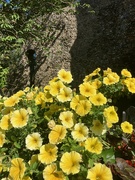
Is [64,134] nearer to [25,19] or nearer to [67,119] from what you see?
[67,119]

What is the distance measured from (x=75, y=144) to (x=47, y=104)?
0.38m

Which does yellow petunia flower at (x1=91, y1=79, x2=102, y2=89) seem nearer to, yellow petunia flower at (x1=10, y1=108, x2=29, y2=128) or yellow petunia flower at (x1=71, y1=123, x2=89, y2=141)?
yellow petunia flower at (x1=71, y1=123, x2=89, y2=141)

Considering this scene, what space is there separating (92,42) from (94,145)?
491cm

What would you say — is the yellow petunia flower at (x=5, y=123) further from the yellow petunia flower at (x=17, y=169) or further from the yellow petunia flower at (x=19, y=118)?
the yellow petunia flower at (x=17, y=169)

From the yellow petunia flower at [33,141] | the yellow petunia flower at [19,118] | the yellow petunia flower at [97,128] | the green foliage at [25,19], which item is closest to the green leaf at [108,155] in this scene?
the yellow petunia flower at [97,128]

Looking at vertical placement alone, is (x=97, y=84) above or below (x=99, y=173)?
above

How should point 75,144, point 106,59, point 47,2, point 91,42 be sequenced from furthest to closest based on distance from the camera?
point 47,2
point 91,42
point 106,59
point 75,144

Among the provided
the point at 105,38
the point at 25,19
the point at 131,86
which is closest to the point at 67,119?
the point at 131,86

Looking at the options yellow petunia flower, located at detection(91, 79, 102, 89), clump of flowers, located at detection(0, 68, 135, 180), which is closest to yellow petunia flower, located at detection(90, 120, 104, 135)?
clump of flowers, located at detection(0, 68, 135, 180)

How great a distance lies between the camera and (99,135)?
169cm

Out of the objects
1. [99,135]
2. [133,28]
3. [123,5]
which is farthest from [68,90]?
[123,5]

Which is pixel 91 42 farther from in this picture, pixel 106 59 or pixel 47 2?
pixel 47 2

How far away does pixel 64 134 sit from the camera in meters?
1.60

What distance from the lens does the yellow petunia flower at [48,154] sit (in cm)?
154
